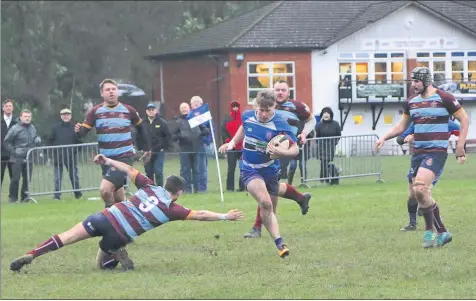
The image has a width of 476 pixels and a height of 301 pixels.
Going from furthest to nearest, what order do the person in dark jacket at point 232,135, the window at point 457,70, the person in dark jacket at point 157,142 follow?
the window at point 457,70 < the person in dark jacket at point 232,135 < the person in dark jacket at point 157,142

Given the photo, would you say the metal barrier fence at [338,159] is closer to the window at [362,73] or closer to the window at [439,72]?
the window at [439,72]

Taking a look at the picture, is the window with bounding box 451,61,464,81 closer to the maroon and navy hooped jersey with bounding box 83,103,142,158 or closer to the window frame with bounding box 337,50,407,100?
the window frame with bounding box 337,50,407,100

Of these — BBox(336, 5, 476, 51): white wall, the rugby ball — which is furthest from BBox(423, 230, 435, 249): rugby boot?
BBox(336, 5, 476, 51): white wall

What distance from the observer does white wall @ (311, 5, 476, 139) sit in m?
50.4

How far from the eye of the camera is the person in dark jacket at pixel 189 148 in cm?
2508

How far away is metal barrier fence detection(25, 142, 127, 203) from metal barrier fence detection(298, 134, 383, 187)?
4.71 meters

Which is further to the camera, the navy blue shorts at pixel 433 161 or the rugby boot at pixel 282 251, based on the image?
the navy blue shorts at pixel 433 161

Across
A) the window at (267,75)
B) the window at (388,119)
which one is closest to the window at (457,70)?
Answer: the window at (388,119)

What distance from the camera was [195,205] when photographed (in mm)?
21625

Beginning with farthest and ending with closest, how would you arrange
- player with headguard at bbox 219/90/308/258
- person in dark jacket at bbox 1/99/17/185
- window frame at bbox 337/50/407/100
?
window frame at bbox 337/50/407/100 → person in dark jacket at bbox 1/99/17/185 → player with headguard at bbox 219/90/308/258

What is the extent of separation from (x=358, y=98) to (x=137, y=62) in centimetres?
1402

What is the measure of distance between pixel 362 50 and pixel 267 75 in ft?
13.6

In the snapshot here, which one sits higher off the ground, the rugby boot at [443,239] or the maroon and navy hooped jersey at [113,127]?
the maroon and navy hooped jersey at [113,127]

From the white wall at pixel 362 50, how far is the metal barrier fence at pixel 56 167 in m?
26.7
